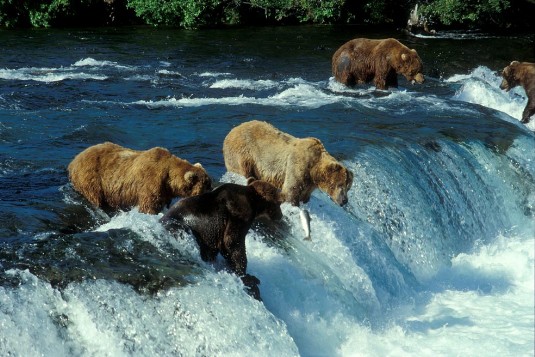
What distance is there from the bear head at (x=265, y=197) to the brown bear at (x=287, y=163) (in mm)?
953

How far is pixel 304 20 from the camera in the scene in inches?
1178

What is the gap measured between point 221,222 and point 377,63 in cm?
1012

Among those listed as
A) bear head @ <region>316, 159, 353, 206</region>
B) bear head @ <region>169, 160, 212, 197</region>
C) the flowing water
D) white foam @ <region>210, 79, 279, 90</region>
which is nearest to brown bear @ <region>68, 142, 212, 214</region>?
bear head @ <region>169, 160, 212, 197</region>

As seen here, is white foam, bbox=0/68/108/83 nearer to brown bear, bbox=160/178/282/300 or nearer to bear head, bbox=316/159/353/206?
bear head, bbox=316/159/353/206

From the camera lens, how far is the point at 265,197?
727cm

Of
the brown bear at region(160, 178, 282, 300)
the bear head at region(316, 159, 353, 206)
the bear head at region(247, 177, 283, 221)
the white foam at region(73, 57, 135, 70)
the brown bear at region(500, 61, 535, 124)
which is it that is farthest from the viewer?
the white foam at region(73, 57, 135, 70)

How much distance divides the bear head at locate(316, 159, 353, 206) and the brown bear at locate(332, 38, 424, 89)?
26.8 feet

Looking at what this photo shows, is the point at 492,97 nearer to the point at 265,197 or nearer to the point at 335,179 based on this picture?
the point at 335,179

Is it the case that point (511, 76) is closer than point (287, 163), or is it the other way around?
point (287, 163)

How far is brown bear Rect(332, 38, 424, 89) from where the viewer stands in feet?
53.2

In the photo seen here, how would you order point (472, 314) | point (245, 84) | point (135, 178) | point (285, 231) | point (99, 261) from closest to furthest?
point (99, 261) → point (135, 178) → point (285, 231) → point (472, 314) → point (245, 84)

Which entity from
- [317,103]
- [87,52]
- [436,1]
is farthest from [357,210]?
[436,1]

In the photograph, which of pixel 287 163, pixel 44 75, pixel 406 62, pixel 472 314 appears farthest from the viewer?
pixel 44 75

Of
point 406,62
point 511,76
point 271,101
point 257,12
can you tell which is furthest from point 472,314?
point 257,12
